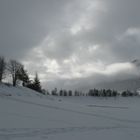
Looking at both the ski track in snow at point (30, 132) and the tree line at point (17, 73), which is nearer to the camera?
the ski track in snow at point (30, 132)

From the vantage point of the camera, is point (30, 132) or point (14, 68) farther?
point (14, 68)

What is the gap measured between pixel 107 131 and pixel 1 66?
65.9m

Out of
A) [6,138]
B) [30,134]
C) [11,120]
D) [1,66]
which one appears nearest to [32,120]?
[11,120]

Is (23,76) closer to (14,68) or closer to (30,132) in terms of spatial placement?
(14,68)

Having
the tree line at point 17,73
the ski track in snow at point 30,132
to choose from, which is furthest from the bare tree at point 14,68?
the ski track in snow at point 30,132

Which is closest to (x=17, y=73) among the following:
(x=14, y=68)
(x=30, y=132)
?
(x=14, y=68)

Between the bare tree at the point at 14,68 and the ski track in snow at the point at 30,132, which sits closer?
the ski track in snow at the point at 30,132

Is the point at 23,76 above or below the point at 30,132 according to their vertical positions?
above

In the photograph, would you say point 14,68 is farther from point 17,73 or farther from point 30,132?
point 30,132

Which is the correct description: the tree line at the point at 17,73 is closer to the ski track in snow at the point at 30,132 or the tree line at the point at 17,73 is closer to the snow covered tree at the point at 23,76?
the snow covered tree at the point at 23,76

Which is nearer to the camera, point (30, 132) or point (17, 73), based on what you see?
point (30, 132)

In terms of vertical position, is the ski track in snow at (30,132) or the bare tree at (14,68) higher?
the bare tree at (14,68)

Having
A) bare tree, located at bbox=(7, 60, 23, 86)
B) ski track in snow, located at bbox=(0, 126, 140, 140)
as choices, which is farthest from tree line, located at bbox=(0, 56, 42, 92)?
ski track in snow, located at bbox=(0, 126, 140, 140)

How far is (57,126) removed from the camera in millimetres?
18453
